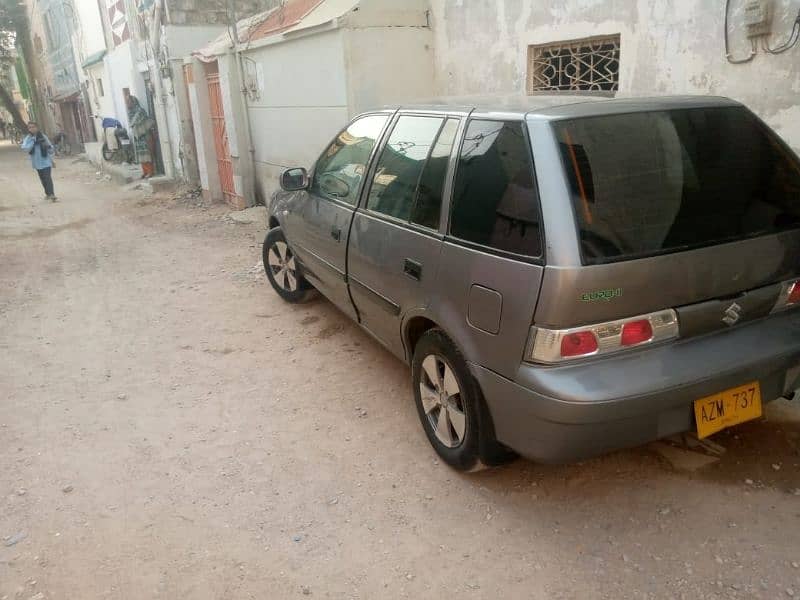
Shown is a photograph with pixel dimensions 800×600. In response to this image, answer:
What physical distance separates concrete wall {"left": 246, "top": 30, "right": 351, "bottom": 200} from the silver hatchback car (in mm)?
4496

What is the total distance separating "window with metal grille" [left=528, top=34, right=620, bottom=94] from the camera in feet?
16.3

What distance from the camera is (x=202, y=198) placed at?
11.6 metres

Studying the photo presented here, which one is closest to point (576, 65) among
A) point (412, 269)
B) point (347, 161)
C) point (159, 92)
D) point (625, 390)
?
point (347, 161)

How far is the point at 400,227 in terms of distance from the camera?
305 centimetres

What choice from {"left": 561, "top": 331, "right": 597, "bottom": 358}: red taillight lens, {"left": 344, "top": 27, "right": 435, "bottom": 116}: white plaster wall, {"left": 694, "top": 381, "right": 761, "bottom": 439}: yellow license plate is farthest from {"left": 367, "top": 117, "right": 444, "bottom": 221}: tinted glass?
{"left": 344, "top": 27, "right": 435, "bottom": 116}: white plaster wall

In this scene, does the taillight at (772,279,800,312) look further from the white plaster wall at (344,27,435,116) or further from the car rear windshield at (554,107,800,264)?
the white plaster wall at (344,27,435,116)

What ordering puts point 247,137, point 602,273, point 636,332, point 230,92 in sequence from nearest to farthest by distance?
point 602,273, point 636,332, point 230,92, point 247,137

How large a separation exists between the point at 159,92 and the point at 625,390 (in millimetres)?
13132

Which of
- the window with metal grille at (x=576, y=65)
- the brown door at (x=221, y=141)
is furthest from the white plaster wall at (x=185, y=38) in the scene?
the window with metal grille at (x=576, y=65)

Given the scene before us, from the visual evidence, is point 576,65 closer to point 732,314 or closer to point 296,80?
point 732,314

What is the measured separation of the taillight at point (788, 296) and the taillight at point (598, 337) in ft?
1.97

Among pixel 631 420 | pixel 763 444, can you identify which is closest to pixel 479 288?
pixel 631 420

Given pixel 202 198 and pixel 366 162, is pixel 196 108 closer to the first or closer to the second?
pixel 202 198

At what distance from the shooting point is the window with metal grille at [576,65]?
496cm
